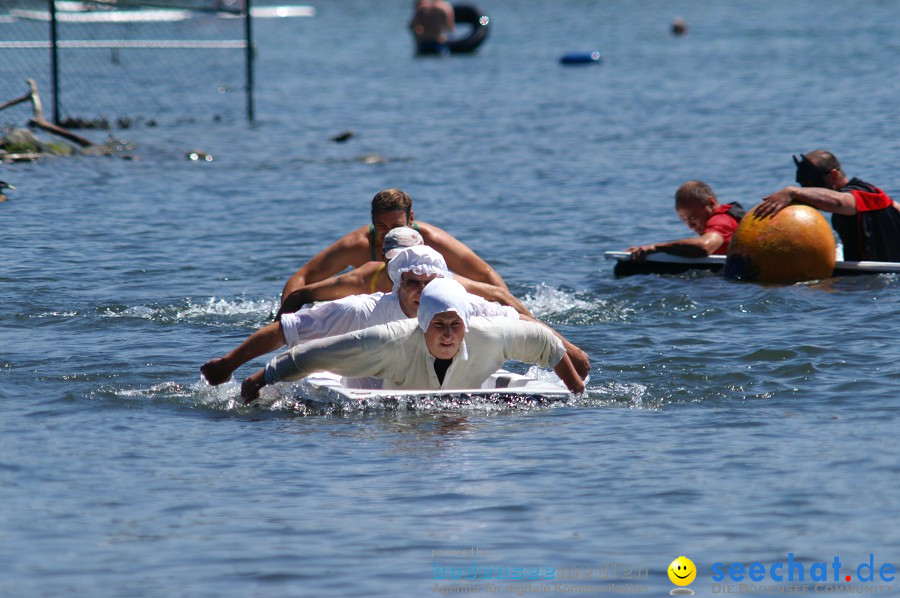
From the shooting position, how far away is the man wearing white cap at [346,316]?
9.51m

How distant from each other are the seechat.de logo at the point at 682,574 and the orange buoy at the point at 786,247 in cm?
759

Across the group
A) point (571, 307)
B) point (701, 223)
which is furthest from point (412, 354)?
point (701, 223)

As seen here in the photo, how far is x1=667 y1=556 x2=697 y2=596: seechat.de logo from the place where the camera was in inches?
263

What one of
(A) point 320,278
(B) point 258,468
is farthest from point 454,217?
(B) point 258,468

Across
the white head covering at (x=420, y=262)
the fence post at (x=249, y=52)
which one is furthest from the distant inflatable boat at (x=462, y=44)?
the white head covering at (x=420, y=262)

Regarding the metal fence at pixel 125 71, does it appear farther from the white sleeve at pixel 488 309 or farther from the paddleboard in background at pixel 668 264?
the white sleeve at pixel 488 309

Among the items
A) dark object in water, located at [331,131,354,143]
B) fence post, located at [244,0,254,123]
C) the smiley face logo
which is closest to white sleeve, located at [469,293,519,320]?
the smiley face logo

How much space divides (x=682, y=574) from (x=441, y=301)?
2.71 metres

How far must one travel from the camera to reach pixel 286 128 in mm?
30219

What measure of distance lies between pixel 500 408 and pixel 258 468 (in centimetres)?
179

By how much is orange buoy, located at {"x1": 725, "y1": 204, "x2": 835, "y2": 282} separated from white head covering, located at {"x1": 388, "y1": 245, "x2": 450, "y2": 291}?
5612mm

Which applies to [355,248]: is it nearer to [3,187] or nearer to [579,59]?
[3,187]

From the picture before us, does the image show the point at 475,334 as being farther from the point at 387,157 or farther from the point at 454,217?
the point at 387,157

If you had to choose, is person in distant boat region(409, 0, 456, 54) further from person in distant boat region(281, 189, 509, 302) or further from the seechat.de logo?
the seechat.de logo
